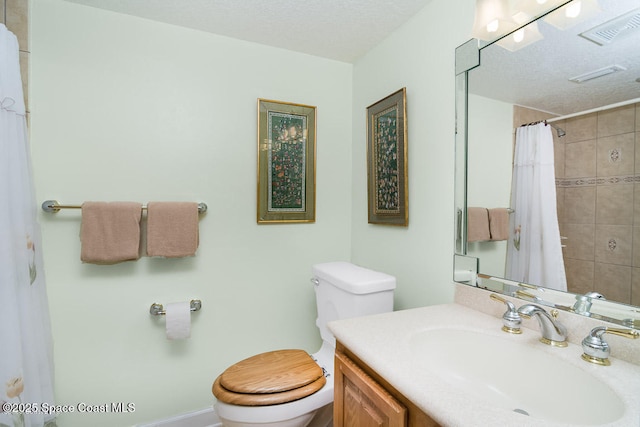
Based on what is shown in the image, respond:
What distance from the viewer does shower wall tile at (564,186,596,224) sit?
2.81 feet

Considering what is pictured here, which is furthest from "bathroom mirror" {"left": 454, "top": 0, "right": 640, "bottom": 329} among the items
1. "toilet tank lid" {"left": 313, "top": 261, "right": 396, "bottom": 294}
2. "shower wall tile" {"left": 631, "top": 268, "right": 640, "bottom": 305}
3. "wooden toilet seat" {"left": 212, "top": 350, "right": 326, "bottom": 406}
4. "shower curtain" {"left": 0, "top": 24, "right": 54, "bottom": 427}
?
"shower curtain" {"left": 0, "top": 24, "right": 54, "bottom": 427}

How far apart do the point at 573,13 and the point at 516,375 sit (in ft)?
3.49

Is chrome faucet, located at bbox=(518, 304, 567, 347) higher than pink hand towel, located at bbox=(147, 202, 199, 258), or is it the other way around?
pink hand towel, located at bbox=(147, 202, 199, 258)

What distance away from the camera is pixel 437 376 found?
0.69 metres

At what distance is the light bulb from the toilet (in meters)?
1.10

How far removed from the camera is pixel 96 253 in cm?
138

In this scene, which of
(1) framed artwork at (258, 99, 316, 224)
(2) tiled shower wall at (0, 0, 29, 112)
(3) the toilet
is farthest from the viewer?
(1) framed artwork at (258, 99, 316, 224)

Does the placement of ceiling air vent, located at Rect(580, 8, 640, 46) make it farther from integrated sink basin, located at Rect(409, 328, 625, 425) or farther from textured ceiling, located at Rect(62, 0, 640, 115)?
integrated sink basin, located at Rect(409, 328, 625, 425)

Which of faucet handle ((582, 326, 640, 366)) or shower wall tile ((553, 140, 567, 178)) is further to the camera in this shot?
shower wall tile ((553, 140, 567, 178))

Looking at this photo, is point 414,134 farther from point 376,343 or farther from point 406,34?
point 376,343

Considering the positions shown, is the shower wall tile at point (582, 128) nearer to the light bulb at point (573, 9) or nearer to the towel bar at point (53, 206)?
the light bulb at point (573, 9)

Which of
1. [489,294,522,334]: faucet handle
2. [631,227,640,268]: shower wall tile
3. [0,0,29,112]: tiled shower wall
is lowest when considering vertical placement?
[489,294,522,334]: faucet handle

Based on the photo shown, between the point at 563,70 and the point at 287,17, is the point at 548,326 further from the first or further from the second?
the point at 287,17

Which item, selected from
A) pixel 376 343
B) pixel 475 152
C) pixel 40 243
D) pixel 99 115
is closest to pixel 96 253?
pixel 40 243
